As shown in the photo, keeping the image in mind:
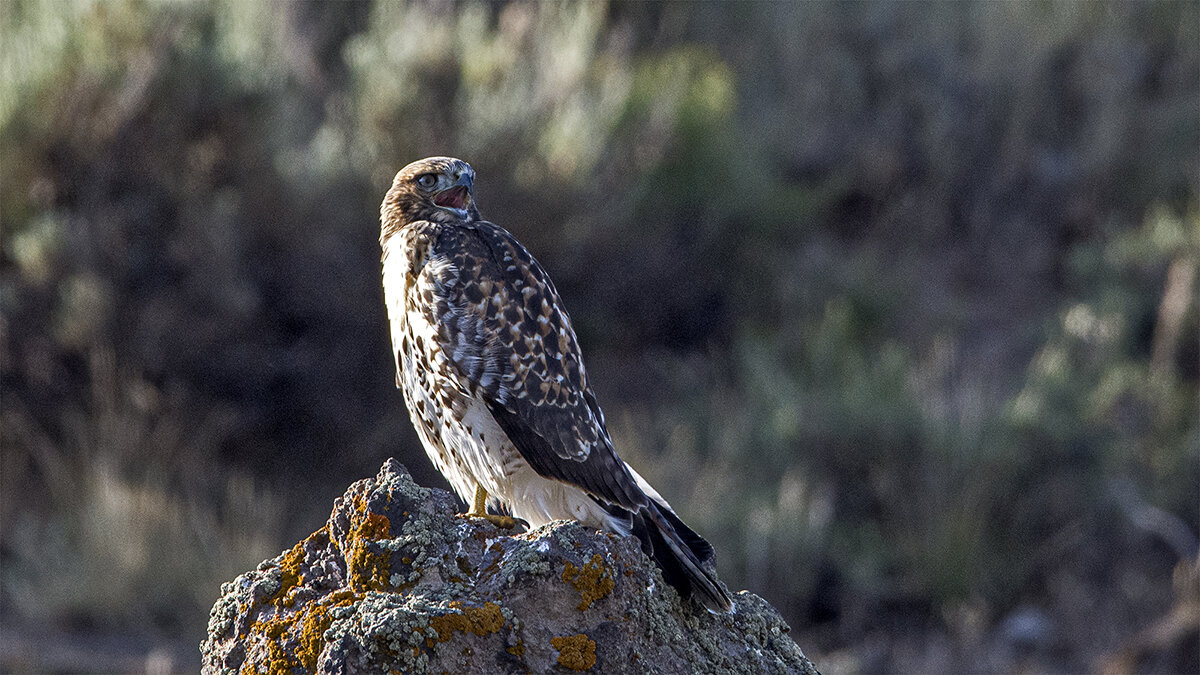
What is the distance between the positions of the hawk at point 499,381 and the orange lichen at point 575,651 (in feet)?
2.47

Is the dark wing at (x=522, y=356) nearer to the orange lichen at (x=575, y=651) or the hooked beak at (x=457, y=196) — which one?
the hooked beak at (x=457, y=196)

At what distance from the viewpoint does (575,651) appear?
243cm

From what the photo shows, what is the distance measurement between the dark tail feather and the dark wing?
0.20 m

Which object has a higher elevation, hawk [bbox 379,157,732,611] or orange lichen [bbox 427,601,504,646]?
→ hawk [bbox 379,157,732,611]

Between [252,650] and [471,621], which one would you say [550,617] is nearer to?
[471,621]

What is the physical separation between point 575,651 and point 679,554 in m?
0.44

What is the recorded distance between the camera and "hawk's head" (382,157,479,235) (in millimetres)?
3783

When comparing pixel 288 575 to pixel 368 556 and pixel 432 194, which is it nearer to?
pixel 368 556

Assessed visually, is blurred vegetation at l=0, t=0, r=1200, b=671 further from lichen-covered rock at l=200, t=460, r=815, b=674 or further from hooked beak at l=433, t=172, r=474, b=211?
lichen-covered rock at l=200, t=460, r=815, b=674

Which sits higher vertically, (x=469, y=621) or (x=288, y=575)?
(x=288, y=575)

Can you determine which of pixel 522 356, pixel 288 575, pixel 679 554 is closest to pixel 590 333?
pixel 522 356

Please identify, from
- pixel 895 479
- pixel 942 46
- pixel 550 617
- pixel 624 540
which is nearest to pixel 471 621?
pixel 550 617

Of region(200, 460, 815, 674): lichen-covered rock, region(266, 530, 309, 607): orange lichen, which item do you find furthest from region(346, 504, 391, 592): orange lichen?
region(266, 530, 309, 607): orange lichen

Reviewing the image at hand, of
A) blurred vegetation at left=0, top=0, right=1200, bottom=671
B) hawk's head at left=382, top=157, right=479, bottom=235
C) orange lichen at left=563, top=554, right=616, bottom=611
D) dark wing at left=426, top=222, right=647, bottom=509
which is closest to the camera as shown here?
orange lichen at left=563, top=554, right=616, bottom=611
